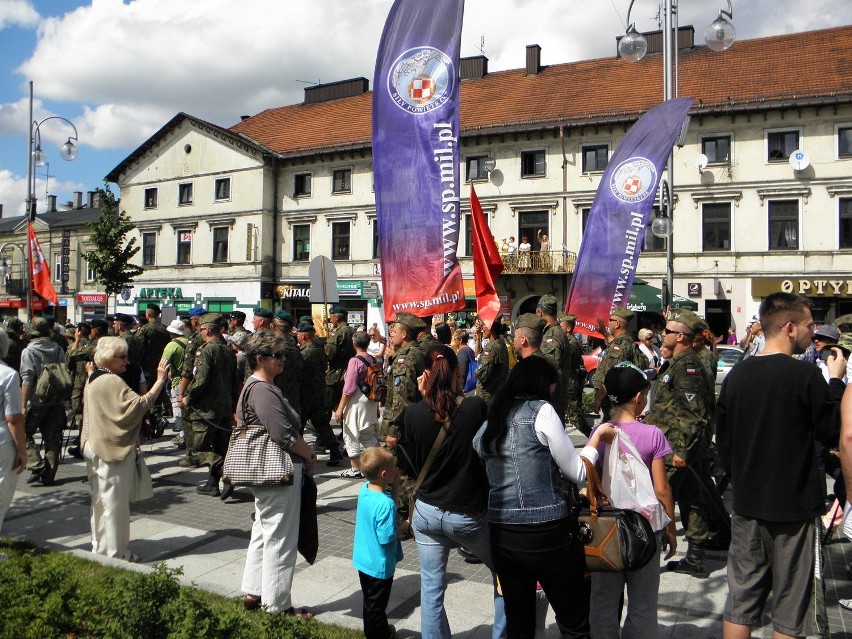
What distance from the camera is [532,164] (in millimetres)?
32062

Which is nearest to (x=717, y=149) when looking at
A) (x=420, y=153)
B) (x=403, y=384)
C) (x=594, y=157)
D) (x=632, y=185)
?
(x=594, y=157)

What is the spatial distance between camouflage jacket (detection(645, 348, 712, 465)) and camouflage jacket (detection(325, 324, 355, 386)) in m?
5.62

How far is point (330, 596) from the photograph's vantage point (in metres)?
5.00

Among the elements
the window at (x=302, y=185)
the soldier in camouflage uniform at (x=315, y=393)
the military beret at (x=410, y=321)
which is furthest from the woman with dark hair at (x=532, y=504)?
the window at (x=302, y=185)

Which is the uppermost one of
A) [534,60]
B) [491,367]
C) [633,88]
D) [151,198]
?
[534,60]

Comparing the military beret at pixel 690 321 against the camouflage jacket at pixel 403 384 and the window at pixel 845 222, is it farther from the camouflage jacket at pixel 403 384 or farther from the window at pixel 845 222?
the window at pixel 845 222

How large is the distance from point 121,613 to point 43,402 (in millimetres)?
5180

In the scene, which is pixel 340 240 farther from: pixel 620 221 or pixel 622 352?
pixel 622 352

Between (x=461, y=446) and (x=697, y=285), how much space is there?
27865mm

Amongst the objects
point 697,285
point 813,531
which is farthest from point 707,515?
point 697,285

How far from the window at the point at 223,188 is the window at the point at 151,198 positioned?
5.08m

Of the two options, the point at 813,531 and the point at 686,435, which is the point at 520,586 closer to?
the point at 813,531

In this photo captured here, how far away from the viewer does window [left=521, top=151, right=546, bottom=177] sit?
3177cm

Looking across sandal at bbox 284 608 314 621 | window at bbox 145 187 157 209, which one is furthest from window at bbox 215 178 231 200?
sandal at bbox 284 608 314 621
